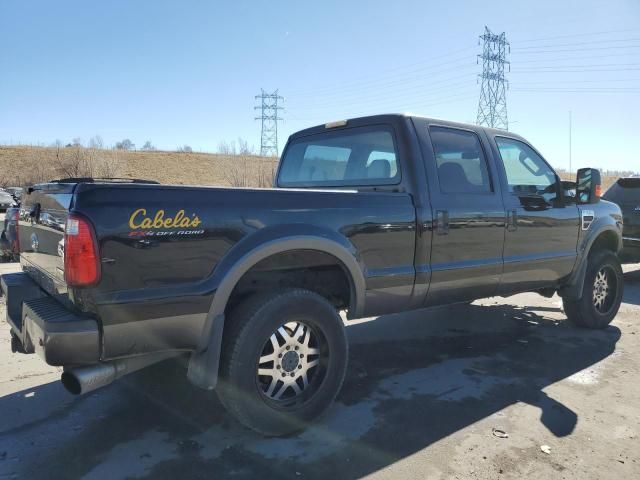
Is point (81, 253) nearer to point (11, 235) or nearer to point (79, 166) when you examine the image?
point (11, 235)

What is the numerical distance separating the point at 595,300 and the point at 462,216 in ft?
8.58

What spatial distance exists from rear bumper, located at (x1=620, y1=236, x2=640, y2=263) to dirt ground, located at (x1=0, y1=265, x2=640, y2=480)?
3.64 meters

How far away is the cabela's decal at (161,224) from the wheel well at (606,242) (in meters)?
4.58

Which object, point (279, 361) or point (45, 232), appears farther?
point (279, 361)

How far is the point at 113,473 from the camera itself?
8.73 ft

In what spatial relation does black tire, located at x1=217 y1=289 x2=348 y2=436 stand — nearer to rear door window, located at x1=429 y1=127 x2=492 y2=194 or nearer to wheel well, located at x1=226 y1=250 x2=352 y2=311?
wheel well, located at x1=226 y1=250 x2=352 y2=311

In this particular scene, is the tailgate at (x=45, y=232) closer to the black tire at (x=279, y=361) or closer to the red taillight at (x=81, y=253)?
the red taillight at (x=81, y=253)

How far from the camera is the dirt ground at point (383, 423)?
2.76 m

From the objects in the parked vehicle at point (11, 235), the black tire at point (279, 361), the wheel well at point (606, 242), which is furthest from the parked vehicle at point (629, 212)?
the parked vehicle at point (11, 235)

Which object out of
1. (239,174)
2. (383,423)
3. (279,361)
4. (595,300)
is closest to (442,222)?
(383,423)

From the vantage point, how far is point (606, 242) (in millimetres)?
5664

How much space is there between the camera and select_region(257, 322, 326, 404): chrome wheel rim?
122 inches

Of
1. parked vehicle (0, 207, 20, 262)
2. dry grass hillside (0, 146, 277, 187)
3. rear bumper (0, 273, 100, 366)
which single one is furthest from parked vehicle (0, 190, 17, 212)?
rear bumper (0, 273, 100, 366)

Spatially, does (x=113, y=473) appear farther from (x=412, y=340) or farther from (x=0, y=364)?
(x=412, y=340)
